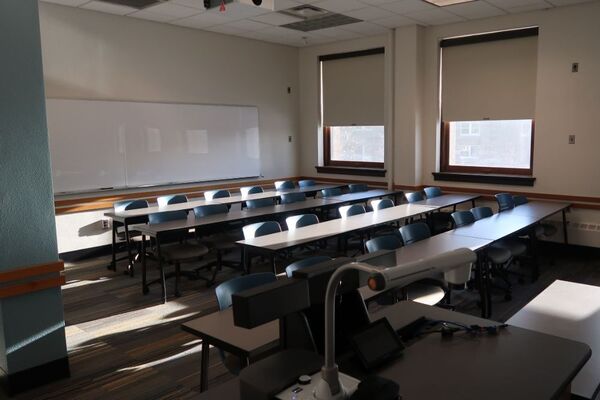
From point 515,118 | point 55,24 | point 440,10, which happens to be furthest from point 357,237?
point 55,24

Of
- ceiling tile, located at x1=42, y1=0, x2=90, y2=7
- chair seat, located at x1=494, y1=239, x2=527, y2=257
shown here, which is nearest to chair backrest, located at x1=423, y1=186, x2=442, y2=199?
chair seat, located at x1=494, y1=239, x2=527, y2=257

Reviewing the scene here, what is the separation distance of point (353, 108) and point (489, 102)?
2440 millimetres

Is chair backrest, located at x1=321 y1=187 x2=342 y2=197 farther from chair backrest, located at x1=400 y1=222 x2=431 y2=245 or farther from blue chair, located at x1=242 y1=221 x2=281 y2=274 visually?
chair backrest, located at x1=400 y1=222 x2=431 y2=245

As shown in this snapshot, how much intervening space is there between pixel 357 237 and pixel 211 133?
2903 millimetres

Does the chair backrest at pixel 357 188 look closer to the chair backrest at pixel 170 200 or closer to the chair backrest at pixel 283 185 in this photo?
the chair backrest at pixel 283 185

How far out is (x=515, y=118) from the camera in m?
7.08

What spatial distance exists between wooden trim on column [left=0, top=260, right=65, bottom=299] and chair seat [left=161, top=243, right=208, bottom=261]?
5.93ft

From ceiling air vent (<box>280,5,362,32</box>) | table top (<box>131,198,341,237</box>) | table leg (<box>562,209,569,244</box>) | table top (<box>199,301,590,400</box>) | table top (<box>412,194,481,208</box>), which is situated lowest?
table leg (<box>562,209,569,244</box>)

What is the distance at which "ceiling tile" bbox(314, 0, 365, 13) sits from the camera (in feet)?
20.5

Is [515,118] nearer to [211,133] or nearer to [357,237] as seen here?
[357,237]

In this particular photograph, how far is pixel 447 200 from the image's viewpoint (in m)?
6.94

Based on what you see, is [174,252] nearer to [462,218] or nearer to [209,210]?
[209,210]

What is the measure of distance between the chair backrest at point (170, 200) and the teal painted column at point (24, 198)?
3.39 m

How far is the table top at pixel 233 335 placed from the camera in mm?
2195
